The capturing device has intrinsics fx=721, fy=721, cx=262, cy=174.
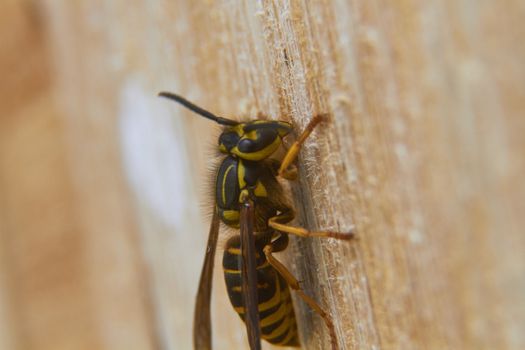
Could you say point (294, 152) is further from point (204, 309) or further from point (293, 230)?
point (204, 309)

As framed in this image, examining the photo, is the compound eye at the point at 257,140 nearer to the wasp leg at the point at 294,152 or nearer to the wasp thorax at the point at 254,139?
the wasp thorax at the point at 254,139

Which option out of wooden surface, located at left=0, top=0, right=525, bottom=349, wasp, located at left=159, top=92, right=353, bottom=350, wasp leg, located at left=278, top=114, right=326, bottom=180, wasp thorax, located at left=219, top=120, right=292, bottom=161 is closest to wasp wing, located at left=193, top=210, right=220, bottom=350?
wasp, located at left=159, top=92, right=353, bottom=350

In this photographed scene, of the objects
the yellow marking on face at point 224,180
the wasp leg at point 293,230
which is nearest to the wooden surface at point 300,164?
the wasp leg at point 293,230

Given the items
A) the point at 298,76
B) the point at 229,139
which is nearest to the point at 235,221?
the point at 229,139

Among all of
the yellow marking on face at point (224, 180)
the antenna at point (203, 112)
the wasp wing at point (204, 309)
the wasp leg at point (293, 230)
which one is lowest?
the wasp wing at point (204, 309)

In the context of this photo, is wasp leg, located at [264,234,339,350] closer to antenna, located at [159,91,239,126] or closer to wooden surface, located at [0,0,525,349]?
wooden surface, located at [0,0,525,349]

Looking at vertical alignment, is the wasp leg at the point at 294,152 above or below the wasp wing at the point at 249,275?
above

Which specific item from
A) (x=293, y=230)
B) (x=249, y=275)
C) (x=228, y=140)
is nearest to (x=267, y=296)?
(x=249, y=275)
